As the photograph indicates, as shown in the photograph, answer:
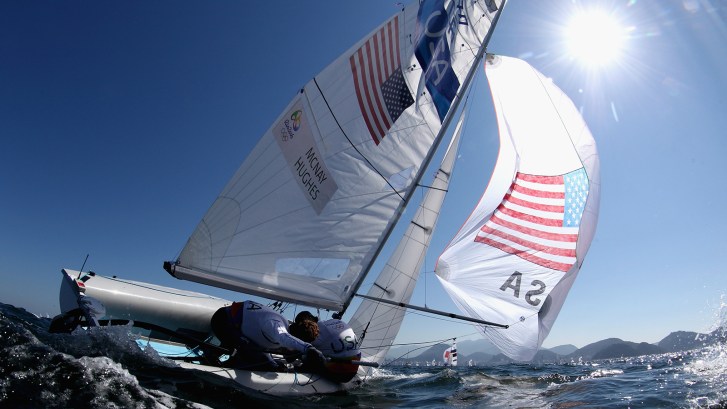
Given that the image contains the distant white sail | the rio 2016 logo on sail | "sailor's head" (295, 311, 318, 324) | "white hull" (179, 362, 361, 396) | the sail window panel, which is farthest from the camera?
→ the distant white sail

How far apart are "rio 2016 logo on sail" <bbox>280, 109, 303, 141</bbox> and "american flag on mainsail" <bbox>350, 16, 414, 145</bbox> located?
3.52 feet

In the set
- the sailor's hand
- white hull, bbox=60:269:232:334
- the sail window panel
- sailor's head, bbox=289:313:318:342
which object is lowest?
the sailor's hand

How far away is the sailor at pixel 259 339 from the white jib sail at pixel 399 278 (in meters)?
3.85

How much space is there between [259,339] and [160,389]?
5.00 ft

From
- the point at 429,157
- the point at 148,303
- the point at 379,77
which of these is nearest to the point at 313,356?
the point at 148,303

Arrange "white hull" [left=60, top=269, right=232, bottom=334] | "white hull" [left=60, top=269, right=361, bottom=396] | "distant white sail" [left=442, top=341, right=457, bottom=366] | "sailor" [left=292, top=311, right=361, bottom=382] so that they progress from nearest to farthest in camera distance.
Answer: "white hull" [left=60, top=269, right=361, bottom=396], "sailor" [left=292, top=311, right=361, bottom=382], "white hull" [left=60, top=269, right=232, bottom=334], "distant white sail" [left=442, top=341, right=457, bottom=366]

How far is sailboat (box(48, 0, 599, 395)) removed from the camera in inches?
243

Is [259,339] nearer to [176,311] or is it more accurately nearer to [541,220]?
[176,311]

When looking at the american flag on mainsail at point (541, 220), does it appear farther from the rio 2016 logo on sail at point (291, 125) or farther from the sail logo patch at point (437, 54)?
the rio 2016 logo on sail at point (291, 125)

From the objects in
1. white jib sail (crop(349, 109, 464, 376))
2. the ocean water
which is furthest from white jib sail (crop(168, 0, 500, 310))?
white jib sail (crop(349, 109, 464, 376))

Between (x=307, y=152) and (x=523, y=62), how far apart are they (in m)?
6.01

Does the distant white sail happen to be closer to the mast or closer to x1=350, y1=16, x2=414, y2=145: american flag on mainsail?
the mast

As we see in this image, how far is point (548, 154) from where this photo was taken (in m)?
8.21

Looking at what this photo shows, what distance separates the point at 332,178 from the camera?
6.40 metres
